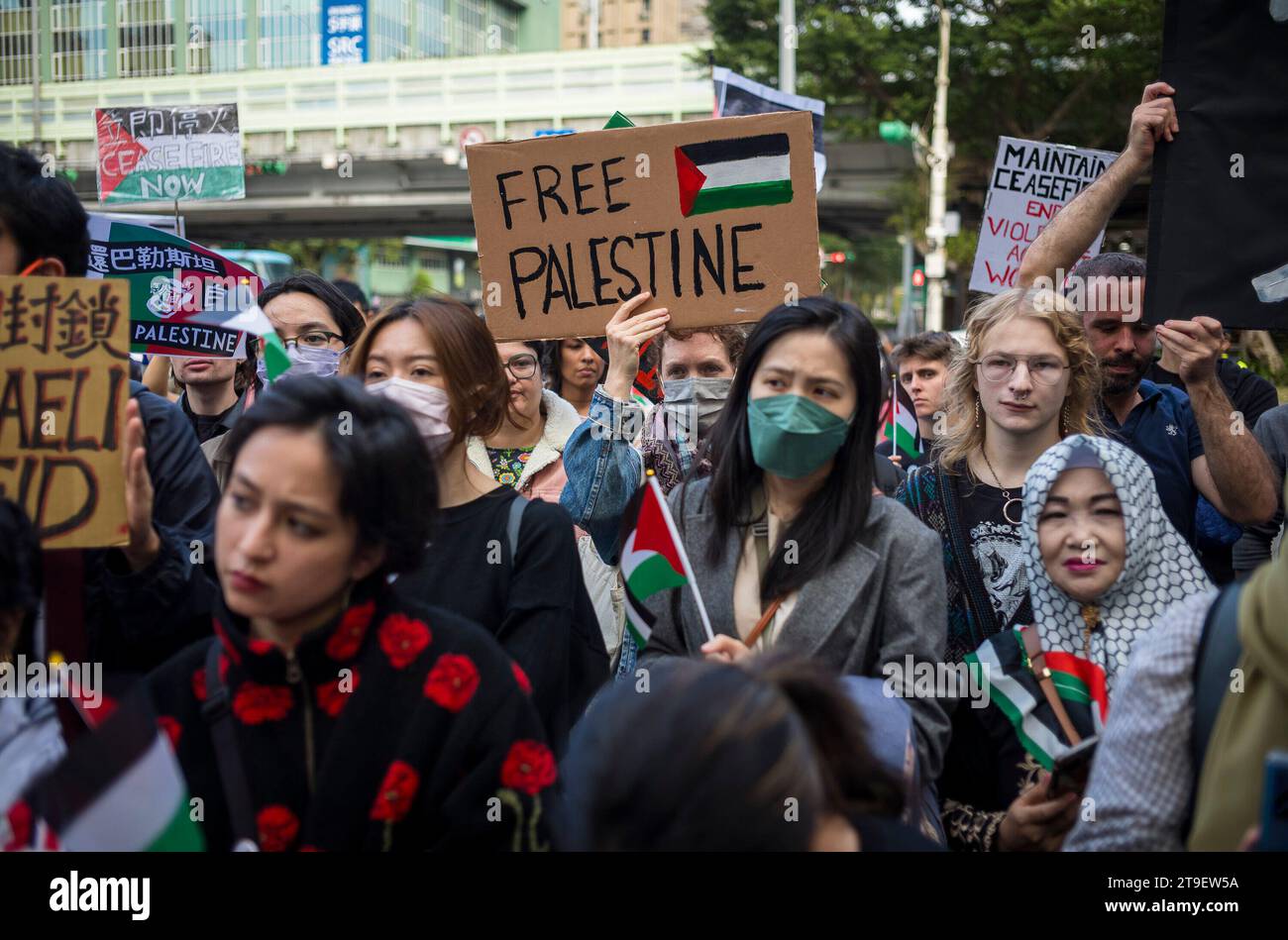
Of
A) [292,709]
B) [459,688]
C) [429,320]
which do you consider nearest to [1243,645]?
[459,688]

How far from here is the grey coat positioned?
8.29 ft

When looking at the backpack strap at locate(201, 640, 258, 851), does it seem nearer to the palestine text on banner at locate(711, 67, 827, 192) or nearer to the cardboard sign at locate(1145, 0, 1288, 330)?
the cardboard sign at locate(1145, 0, 1288, 330)

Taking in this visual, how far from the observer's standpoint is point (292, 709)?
1948mm

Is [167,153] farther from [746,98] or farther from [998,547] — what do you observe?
[998,547]

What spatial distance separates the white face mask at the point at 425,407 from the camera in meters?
2.84

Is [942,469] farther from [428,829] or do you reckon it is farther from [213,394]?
[213,394]

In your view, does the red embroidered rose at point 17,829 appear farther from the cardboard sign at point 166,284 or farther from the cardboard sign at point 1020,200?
the cardboard sign at point 1020,200

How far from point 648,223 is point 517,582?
124 centimetres

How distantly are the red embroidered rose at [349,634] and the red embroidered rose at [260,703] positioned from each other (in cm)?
10

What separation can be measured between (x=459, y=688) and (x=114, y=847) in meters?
0.57

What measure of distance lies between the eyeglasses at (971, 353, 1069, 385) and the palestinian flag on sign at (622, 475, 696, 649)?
1172 mm

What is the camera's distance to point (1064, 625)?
266 centimetres

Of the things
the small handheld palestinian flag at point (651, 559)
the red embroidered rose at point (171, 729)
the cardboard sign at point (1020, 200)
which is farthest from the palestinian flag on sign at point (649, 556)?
the cardboard sign at point (1020, 200)

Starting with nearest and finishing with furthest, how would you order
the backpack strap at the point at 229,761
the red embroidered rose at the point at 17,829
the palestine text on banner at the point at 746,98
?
the red embroidered rose at the point at 17,829
the backpack strap at the point at 229,761
the palestine text on banner at the point at 746,98
